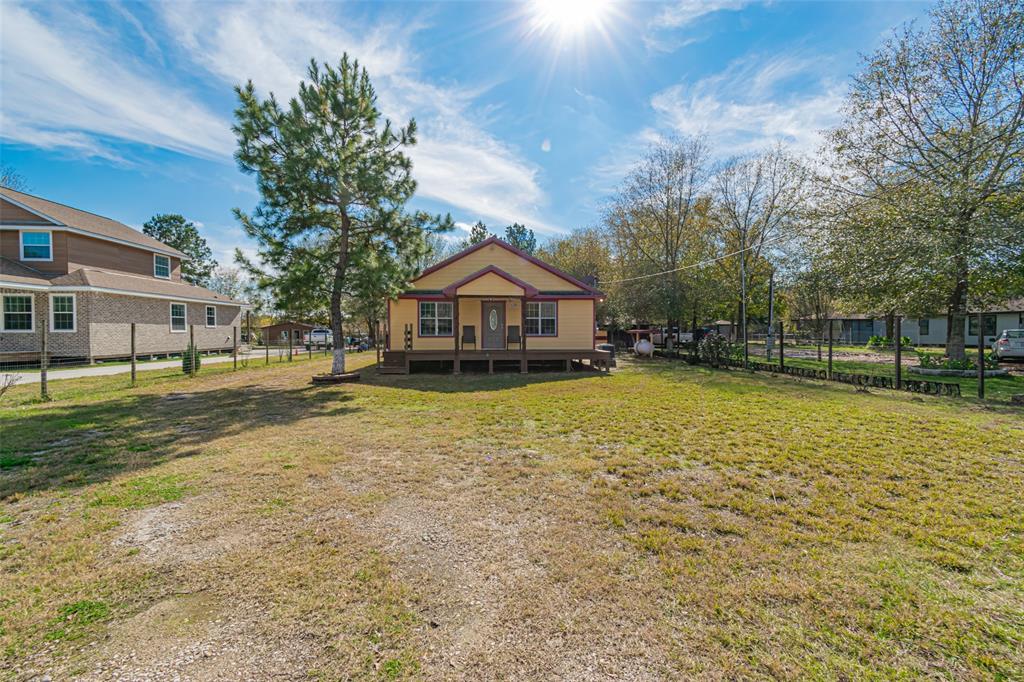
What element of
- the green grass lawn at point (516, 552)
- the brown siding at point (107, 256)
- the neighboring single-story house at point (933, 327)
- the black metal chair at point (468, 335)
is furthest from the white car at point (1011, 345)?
the brown siding at point (107, 256)

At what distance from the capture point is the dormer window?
2231 cm

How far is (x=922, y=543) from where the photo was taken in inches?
126

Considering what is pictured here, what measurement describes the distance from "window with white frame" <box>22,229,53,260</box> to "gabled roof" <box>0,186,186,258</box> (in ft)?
2.45

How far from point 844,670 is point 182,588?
159 inches

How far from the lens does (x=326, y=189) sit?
12.2m

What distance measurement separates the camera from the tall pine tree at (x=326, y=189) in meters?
11.7

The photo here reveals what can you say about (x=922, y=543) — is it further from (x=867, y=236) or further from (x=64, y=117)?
(x=64, y=117)

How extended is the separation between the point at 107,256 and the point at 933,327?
2224 inches

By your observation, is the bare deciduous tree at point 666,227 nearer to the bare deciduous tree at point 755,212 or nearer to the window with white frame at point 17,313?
the bare deciduous tree at point 755,212

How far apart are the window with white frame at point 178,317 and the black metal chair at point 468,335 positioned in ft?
54.0

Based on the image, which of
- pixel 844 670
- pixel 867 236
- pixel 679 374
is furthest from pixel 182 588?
pixel 867 236

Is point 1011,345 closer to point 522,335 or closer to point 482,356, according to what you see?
point 522,335

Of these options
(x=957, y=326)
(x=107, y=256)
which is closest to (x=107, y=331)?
(x=107, y=256)

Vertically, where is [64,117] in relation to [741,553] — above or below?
above
